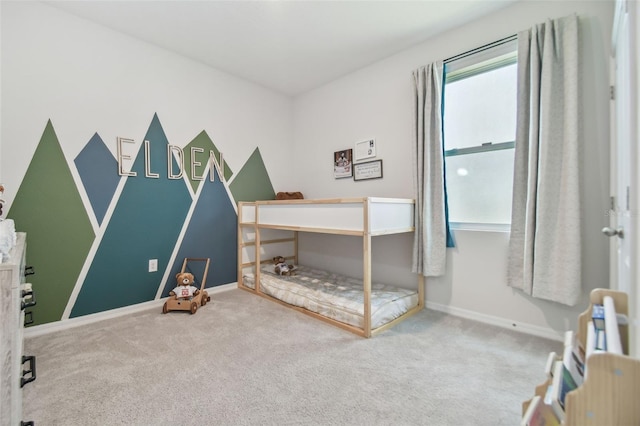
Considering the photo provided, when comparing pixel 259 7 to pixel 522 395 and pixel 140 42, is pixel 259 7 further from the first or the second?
pixel 522 395

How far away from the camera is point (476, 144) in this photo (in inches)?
91.4

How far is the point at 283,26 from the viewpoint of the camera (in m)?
2.35

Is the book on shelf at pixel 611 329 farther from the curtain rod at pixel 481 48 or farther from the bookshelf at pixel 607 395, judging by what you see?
the curtain rod at pixel 481 48

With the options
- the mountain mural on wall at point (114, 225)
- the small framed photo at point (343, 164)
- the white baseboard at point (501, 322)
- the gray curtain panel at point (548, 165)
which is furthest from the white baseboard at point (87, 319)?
the gray curtain panel at point (548, 165)

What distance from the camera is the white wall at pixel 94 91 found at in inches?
78.0

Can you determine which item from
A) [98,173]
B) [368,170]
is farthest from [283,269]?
[98,173]

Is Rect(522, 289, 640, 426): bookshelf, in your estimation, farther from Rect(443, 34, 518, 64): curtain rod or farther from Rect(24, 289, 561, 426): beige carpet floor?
Rect(443, 34, 518, 64): curtain rod

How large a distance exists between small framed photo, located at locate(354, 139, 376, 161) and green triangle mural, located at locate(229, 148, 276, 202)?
117 centimetres

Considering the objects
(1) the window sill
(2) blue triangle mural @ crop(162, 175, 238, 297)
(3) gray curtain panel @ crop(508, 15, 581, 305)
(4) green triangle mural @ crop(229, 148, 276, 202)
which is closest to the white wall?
(4) green triangle mural @ crop(229, 148, 276, 202)

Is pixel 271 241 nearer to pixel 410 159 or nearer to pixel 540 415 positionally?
pixel 410 159

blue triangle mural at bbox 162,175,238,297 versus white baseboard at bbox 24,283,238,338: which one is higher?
blue triangle mural at bbox 162,175,238,297

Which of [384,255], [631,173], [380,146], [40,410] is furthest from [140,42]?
[631,173]

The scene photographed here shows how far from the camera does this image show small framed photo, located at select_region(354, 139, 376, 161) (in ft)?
9.59

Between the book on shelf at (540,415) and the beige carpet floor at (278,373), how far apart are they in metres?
0.35
